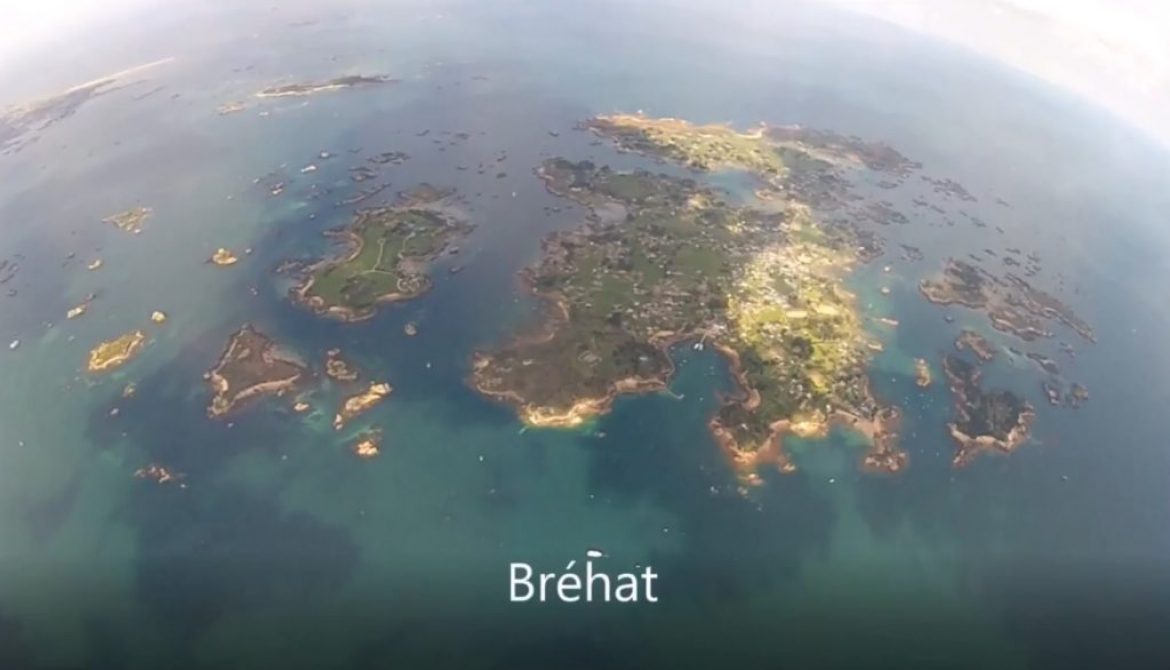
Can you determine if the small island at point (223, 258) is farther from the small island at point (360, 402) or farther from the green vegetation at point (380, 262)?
the small island at point (360, 402)

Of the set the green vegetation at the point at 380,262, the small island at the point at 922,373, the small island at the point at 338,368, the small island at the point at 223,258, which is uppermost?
the small island at the point at 223,258

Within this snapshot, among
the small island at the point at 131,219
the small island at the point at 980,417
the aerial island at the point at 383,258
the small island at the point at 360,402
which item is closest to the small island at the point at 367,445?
the small island at the point at 360,402

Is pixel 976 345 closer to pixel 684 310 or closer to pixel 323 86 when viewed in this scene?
pixel 684 310

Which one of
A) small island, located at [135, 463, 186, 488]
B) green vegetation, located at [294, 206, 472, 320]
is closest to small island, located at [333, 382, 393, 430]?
green vegetation, located at [294, 206, 472, 320]

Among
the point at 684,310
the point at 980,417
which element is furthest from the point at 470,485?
the point at 980,417

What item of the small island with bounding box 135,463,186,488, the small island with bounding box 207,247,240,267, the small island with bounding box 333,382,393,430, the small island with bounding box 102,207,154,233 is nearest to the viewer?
the small island with bounding box 135,463,186,488

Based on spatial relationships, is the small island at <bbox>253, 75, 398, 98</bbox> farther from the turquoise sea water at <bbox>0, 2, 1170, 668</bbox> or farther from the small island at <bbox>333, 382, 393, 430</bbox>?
the small island at <bbox>333, 382, 393, 430</bbox>
